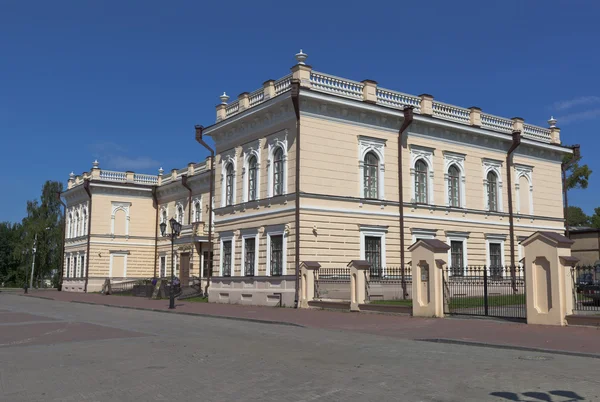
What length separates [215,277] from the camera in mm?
30391

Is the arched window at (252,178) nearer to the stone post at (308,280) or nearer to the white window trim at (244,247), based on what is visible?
the white window trim at (244,247)

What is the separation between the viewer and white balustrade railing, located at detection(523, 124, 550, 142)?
1342 inches

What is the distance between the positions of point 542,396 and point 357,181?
803 inches

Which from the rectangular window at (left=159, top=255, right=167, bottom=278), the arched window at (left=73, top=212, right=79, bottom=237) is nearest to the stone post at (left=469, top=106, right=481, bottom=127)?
the rectangular window at (left=159, top=255, right=167, bottom=278)

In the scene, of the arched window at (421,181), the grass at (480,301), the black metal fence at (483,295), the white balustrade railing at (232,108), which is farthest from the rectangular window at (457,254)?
the white balustrade railing at (232,108)

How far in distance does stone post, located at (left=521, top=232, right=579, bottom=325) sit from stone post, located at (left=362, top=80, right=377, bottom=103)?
1254 cm

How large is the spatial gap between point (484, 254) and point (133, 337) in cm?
2172

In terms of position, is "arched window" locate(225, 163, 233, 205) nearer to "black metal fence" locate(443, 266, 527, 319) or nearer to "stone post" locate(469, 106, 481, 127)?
"black metal fence" locate(443, 266, 527, 319)

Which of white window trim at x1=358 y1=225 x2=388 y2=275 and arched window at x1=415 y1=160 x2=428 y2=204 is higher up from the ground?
arched window at x1=415 y1=160 x2=428 y2=204

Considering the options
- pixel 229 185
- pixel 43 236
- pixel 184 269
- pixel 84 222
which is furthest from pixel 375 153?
pixel 43 236

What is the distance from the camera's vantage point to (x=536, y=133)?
34.6 meters

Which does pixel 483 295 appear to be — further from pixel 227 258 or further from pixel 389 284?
pixel 227 258

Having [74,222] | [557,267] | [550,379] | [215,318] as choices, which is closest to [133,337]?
[215,318]

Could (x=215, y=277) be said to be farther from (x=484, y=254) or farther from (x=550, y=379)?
(x=550, y=379)
